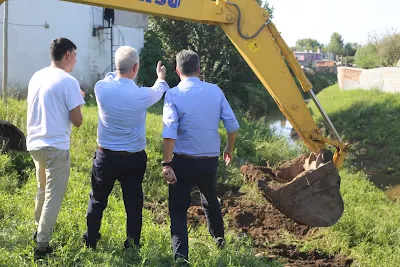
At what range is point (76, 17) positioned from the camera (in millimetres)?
17594

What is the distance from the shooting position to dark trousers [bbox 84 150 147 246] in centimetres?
396

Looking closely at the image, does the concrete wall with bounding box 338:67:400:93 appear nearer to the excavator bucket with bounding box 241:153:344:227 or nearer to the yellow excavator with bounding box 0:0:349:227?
the yellow excavator with bounding box 0:0:349:227

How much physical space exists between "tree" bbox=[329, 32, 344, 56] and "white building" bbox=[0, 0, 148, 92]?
65.8 m

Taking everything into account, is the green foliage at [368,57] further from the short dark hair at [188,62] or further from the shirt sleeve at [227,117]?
the short dark hair at [188,62]

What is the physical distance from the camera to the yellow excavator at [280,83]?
4.80 metres

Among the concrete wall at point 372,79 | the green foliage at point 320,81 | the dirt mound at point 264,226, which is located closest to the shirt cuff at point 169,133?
the dirt mound at point 264,226

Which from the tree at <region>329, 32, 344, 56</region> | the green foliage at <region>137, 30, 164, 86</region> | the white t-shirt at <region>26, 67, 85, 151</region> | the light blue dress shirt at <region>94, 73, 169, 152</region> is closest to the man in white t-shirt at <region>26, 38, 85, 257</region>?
the white t-shirt at <region>26, 67, 85, 151</region>

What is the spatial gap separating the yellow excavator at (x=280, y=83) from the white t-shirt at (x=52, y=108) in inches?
51.5

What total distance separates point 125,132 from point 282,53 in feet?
7.32

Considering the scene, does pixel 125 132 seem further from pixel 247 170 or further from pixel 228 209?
pixel 228 209

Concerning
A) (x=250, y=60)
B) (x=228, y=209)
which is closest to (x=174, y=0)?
(x=250, y=60)

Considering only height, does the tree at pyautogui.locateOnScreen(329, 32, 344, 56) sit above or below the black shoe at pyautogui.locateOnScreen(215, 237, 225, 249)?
above

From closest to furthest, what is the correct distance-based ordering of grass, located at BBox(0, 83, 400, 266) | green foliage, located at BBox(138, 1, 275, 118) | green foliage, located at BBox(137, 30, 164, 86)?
grass, located at BBox(0, 83, 400, 266) → green foliage, located at BBox(138, 1, 275, 118) → green foliage, located at BBox(137, 30, 164, 86)

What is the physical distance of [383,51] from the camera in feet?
88.9
